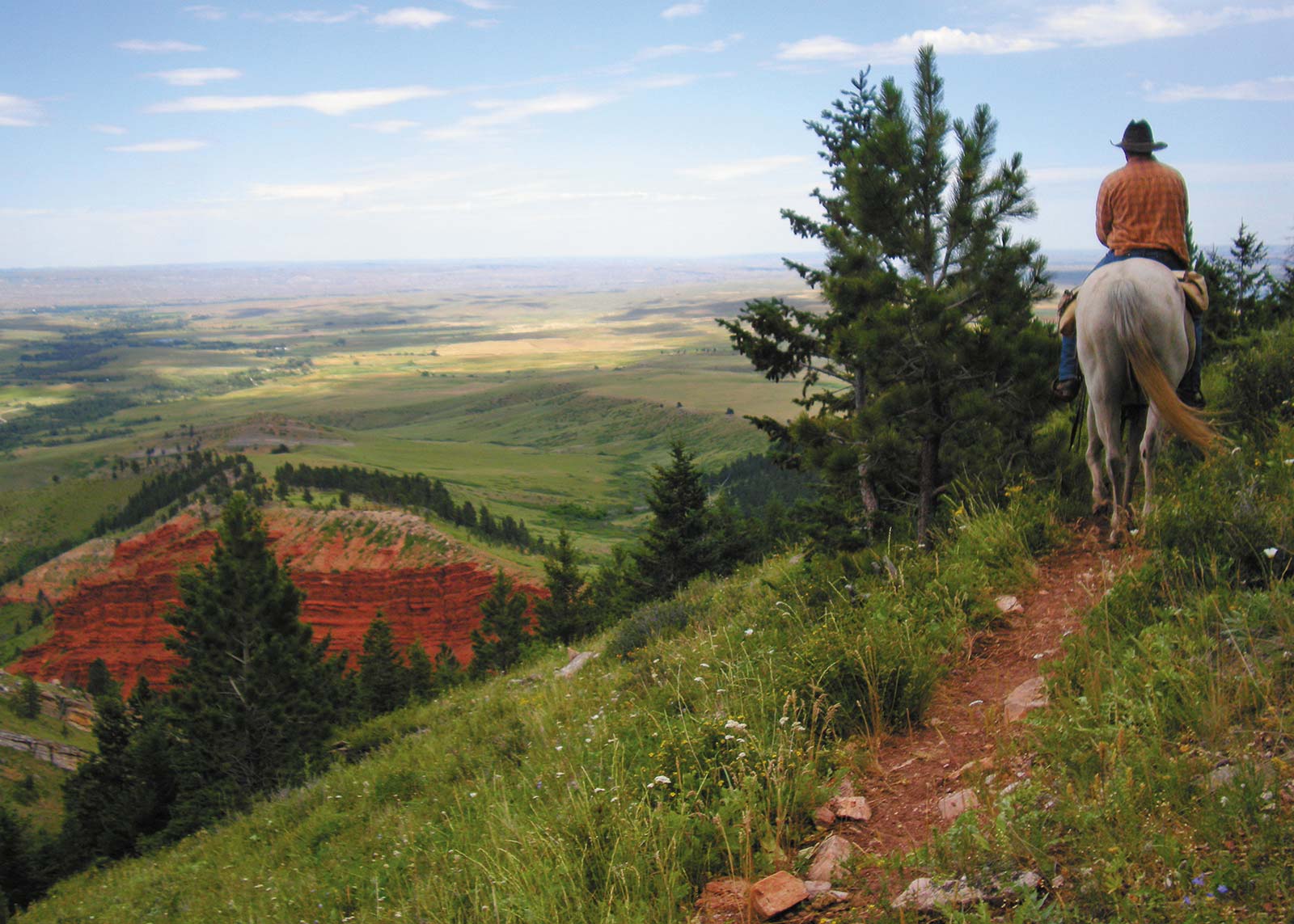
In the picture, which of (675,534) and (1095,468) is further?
(675,534)

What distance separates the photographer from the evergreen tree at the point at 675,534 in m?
34.2

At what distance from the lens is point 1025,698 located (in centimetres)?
436

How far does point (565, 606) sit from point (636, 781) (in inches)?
1599

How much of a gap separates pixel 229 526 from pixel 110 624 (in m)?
59.1

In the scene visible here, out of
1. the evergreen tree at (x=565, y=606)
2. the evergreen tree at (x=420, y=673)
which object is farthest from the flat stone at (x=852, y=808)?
the evergreen tree at (x=420, y=673)

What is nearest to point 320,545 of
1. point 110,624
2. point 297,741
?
point 110,624

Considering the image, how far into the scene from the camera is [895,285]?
1091cm

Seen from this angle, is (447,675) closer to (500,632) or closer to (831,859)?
(500,632)

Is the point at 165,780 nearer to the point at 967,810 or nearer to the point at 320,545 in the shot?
the point at 967,810

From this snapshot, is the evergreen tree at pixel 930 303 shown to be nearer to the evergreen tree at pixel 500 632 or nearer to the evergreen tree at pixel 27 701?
the evergreen tree at pixel 500 632

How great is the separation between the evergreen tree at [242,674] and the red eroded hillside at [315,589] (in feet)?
120

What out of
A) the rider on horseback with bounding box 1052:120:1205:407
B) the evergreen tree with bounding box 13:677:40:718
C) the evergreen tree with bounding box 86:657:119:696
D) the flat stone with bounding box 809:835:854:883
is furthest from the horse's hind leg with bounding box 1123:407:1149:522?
the evergreen tree with bounding box 86:657:119:696

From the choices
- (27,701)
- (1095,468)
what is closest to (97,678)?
(27,701)

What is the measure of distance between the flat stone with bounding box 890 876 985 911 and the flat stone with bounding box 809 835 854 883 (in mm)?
365
